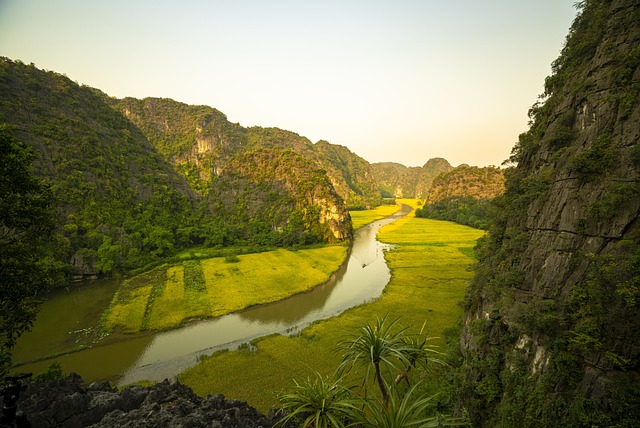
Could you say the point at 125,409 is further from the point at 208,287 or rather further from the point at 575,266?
the point at 208,287

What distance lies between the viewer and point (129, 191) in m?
61.4

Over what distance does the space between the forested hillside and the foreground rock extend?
36.9 meters

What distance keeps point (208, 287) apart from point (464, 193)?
354 feet

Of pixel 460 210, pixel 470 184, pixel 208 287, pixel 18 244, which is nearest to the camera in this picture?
pixel 18 244

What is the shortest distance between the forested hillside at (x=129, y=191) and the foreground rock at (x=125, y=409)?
36927 millimetres

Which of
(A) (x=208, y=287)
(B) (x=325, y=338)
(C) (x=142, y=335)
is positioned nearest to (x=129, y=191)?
(A) (x=208, y=287)

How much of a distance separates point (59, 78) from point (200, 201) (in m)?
44.7

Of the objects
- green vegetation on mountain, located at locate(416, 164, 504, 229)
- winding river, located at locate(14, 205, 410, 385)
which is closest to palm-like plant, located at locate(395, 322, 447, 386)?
winding river, located at locate(14, 205, 410, 385)

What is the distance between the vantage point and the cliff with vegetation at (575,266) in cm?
842

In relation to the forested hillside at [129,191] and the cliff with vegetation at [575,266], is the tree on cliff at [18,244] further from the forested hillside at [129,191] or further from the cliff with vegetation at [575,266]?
the forested hillside at [129,191]

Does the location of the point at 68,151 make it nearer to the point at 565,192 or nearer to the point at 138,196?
the point at 138,196

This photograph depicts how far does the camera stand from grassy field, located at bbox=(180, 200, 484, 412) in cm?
1844

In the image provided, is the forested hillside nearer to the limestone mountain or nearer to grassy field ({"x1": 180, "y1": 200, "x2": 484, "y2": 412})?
the limestone mountain

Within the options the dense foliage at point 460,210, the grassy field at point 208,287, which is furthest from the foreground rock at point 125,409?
the dense foliage at point 460,210
